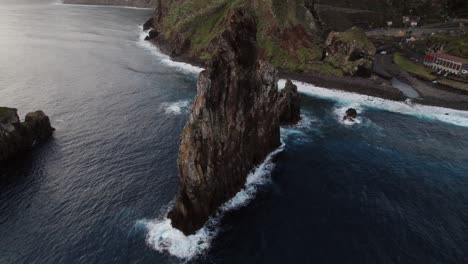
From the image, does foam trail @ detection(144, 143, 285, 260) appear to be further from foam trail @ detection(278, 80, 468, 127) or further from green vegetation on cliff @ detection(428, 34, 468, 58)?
green vegetation on cliff @ detection(428, 34, 468, 58)

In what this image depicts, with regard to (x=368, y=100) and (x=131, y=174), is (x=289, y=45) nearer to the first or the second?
(x=368, y=100)

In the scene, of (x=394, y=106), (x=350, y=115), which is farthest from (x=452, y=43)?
(x=350, y=115)

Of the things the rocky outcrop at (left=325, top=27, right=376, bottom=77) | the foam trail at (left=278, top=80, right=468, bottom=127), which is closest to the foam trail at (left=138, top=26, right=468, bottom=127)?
the foam trail at (left=278, top=80, right=468, bottom=127)

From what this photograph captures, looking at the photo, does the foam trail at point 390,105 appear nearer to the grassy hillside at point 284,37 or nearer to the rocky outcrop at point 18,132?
the grassy hillside at point 284,37

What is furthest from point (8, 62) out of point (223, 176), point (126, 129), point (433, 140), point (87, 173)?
point (433, 140)

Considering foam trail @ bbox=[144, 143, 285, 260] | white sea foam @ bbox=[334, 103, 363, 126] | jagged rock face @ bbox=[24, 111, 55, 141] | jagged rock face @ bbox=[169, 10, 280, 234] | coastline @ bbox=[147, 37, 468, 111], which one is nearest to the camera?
foam trail @ bbox=[144, 143, 285, 260]

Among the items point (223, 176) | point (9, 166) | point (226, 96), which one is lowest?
point (9, 166)

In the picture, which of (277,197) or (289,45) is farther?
(289,45)
